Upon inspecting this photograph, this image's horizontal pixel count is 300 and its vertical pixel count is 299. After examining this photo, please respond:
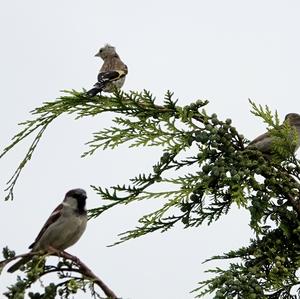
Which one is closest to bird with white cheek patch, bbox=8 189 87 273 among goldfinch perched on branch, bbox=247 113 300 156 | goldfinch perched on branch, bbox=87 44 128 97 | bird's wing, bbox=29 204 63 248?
bird's wing, bbox=29 204 63 248

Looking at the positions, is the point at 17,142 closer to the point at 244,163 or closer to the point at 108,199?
the point at 108,199

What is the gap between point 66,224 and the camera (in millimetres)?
6582

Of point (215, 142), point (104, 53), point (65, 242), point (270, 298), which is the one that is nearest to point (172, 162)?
point (215, 142)

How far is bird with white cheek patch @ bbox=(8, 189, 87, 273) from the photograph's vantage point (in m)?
6.55

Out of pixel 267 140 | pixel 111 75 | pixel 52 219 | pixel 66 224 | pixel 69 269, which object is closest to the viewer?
pixel 69 269

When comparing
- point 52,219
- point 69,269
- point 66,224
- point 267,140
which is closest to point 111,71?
point 267,140

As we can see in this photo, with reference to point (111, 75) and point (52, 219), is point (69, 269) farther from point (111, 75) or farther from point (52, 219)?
point (111, 75)

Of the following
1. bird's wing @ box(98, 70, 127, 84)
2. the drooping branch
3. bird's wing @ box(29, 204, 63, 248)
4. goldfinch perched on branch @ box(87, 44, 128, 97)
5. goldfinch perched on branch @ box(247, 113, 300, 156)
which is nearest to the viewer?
the drooping branch

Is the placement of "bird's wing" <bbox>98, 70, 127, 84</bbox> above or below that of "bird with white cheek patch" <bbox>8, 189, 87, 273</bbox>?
above

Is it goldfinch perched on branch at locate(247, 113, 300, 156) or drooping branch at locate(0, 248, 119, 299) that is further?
goldfinch perched on branch at locate(247, 113, 300, 156)

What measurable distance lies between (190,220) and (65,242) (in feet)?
5.14

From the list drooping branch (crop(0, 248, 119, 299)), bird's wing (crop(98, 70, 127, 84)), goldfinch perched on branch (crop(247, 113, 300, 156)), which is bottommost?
drooping branch (crop(0, 248, 119, 299))

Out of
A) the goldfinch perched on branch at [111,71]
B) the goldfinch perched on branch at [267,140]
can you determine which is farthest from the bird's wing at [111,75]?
the goldfinch perched on branch at [267,140]

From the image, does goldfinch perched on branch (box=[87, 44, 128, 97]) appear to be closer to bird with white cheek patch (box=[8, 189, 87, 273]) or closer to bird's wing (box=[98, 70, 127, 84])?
bird's wing (box=[98, 70, 127, 84])
